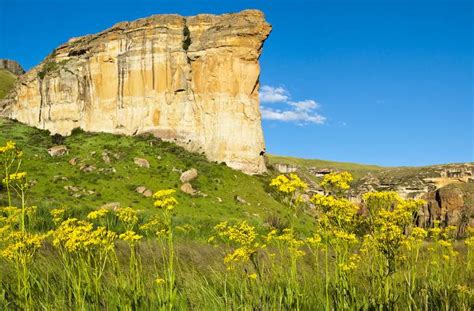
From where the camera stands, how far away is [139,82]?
2504 inches

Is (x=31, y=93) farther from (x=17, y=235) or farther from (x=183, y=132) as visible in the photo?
(x=17, y=235)

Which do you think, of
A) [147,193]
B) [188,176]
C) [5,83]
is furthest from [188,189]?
[5,83]

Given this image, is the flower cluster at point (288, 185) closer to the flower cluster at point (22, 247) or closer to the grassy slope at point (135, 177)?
the flower cluster at point (22, 247)

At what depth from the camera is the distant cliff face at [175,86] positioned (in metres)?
60.4

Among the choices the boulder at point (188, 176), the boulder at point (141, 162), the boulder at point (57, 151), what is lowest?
the boulder at point (188, 176)

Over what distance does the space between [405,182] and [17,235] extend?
347ft

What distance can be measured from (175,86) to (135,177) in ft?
58.9

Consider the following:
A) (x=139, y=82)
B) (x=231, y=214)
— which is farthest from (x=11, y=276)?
(x=139, y=82)

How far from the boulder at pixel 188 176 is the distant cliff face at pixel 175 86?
23.9 feet

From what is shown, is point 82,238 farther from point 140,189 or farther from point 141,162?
point 141,162

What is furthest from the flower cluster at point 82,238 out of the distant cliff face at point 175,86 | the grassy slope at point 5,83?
the grassy slope at point 5,83

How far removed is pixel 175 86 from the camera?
6300cm

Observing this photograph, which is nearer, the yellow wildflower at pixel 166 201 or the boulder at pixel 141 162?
the yellow wildflower at pixel 166 201

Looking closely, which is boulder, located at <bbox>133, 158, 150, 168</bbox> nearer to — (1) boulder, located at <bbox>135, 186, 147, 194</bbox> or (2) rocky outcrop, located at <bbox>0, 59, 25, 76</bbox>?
(1) boulder, located at <bbox>135, 186, 147, 194</bbox>
